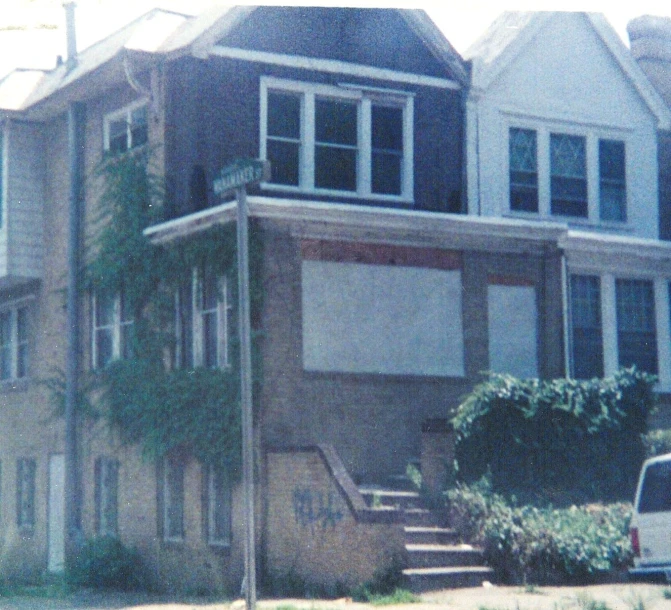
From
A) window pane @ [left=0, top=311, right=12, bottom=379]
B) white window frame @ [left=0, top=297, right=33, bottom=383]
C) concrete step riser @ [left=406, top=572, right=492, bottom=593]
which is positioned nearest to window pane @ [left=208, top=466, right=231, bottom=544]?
concrete step riser @ [left=406, top=572, right=492, bottom=593]

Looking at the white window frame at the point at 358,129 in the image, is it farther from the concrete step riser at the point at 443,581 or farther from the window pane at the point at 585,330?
the concrete step riser at the point at 443,581

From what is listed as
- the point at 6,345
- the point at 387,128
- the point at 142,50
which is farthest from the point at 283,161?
the point at 6,345

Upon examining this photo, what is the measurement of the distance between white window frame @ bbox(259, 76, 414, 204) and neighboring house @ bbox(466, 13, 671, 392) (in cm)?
130

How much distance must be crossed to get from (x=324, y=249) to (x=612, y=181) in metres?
7.86

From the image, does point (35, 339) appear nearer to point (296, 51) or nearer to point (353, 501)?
point (296, 51)

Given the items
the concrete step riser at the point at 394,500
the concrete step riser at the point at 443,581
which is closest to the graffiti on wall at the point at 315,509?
the concrete step riser at the point at 394,500

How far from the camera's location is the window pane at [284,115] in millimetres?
20547

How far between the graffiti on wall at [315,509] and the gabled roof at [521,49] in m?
9.31

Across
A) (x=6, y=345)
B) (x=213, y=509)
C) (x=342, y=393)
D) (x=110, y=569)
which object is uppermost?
(x=6, y=345)

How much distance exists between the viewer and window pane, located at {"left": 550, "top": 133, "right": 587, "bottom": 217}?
23000mm

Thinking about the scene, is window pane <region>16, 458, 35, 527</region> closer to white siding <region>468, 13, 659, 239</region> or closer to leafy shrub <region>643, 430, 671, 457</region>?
white siding <region>468, 13, 659, 239</region>

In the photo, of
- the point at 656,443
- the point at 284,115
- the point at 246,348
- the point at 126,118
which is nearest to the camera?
the point at 246,348

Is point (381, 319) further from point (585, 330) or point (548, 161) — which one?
point (548, 161)

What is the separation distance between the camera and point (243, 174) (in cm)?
1142
